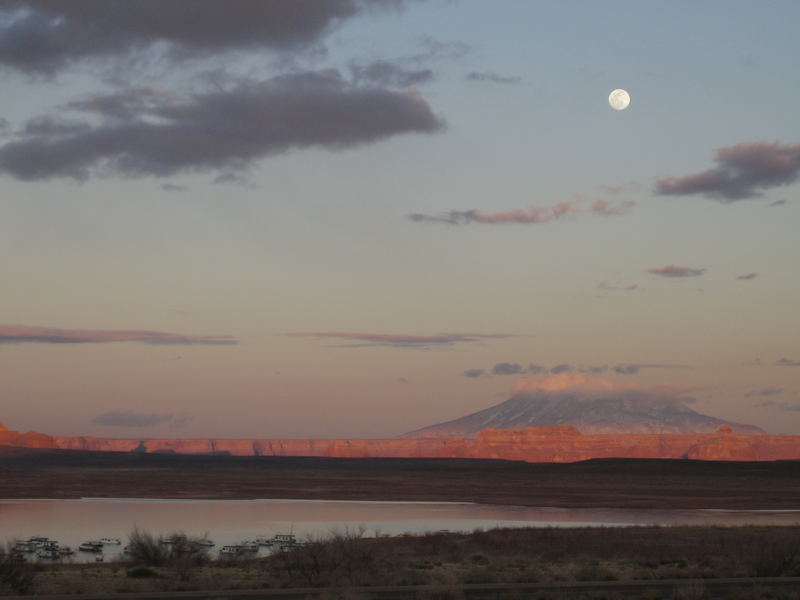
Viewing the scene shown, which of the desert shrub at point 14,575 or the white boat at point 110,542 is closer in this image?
the desert shrub at point 14,575

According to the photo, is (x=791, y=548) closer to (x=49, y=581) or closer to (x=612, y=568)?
(x=612, y=568)

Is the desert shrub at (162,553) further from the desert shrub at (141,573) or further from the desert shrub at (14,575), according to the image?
the desert shrub at (14,575)

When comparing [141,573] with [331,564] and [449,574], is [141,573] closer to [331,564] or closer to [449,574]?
[331,564]

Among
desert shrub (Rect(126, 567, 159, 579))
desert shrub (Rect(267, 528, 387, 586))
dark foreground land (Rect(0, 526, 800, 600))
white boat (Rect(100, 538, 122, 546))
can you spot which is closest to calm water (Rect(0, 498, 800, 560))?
white boat (Rect(100, 538, 122, 546))

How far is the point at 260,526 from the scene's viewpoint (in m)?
63.1

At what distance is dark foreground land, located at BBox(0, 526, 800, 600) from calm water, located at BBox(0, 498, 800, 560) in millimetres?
13768

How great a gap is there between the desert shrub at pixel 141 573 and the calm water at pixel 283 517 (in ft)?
46.2

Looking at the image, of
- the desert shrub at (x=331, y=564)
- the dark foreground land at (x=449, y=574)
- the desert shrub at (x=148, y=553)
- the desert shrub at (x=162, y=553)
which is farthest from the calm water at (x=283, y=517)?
the desert shrub at (x=331, y=564)

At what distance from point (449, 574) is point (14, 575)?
1234 centimetres

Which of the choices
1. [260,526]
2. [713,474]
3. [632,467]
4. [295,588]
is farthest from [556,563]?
[632,467]

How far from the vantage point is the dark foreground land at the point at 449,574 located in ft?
81.4

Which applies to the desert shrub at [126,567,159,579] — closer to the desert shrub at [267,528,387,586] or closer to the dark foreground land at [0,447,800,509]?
the desert shrub at [267,528,387,586]

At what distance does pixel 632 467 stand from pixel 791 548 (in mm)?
134303

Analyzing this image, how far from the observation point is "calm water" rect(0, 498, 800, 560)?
5875 cm
